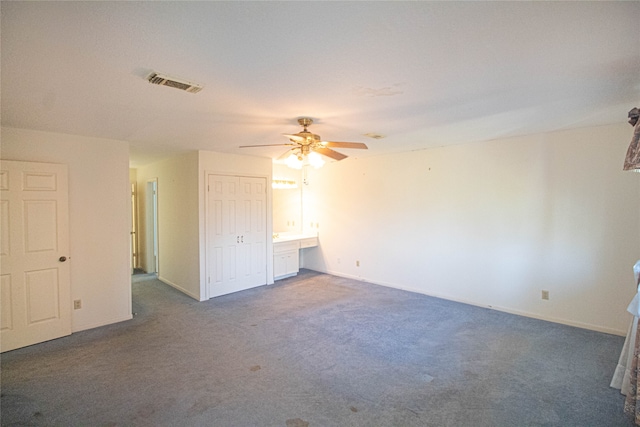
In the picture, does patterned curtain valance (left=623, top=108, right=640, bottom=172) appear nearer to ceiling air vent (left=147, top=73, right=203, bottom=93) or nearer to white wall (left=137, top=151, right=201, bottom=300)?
ceiling air vent (left=147, top=73, right=203, bottom=93)

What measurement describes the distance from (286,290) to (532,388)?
370 centimetres

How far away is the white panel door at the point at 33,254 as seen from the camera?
318 centimetres

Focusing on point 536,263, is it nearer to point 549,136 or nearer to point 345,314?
point 549,136

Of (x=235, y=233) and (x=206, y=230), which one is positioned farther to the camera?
(x=235, y=233)

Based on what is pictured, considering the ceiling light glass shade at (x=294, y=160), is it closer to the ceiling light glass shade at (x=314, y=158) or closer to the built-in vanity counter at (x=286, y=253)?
the ceiling light glass shade at (x=314, y=158)

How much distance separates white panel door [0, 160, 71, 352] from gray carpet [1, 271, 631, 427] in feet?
0.70

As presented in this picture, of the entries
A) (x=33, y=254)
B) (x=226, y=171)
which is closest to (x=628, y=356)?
(x=226, y=171)

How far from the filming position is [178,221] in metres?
5.34

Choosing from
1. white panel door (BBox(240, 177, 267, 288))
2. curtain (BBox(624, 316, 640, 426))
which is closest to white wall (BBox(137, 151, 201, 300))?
white panel door (BBox(240, 177, 267, 288))

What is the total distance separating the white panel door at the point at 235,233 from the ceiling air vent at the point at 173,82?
107 inches

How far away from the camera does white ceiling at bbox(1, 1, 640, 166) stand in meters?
1.44

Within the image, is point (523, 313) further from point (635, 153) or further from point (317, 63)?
point (317, 63)

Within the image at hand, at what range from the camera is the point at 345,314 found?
4.21 m

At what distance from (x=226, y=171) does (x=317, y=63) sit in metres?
3.53
